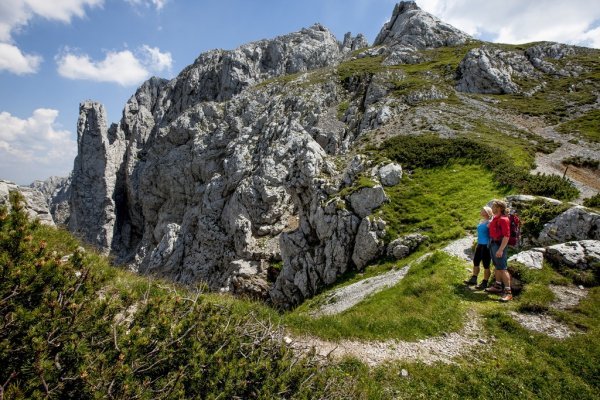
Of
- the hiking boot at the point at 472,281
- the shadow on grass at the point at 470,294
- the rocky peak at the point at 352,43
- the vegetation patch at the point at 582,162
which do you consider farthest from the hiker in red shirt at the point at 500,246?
the rocky peak at the point at 352,43

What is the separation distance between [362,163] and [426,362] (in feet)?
85.4

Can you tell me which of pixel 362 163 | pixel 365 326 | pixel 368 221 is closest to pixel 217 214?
pixel 362 163

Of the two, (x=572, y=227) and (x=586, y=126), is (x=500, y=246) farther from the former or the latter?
(x=586, y=126)

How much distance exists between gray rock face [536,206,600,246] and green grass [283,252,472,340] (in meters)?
4.69

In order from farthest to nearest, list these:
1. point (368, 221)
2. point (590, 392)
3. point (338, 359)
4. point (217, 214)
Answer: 1. point (217, 214)
2. point (368, 221)
3. point (338, 359)
4. point (590, 392)

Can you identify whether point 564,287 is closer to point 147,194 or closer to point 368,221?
point 368,221

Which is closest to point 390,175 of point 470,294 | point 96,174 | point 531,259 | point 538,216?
point 538,216

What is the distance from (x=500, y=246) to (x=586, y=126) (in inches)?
1831

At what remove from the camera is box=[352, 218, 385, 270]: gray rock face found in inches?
969

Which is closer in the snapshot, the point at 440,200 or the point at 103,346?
the point at 103,346

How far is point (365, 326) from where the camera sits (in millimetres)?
11086

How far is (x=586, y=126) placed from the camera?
43.8m

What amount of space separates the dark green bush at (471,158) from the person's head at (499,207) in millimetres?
12674

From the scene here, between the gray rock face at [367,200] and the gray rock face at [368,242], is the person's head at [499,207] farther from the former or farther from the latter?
the gray rock face at [367,200]
